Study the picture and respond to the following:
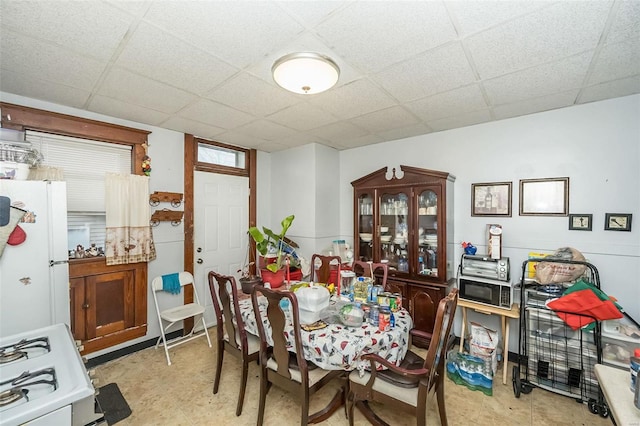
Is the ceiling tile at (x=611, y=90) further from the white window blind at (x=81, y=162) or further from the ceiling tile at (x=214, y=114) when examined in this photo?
the white window blind at (x=81, y=162)

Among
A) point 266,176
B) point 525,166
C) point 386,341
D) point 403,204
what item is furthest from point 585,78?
point 266,176

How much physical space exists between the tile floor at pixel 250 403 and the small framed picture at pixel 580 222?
1500mm

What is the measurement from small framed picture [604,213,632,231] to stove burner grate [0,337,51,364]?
4.14m

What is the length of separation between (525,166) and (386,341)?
243 centimetres

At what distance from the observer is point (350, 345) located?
1.67 m

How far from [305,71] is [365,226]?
2403 millimetres

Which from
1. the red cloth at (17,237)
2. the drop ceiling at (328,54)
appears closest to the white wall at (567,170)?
the drop ceiling at (328,54)

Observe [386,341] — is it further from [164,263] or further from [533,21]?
[164,263]

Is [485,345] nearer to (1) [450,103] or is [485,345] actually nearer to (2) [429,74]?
(1) [450,103]

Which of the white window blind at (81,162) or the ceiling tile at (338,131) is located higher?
the ceiling tile at (338,131)

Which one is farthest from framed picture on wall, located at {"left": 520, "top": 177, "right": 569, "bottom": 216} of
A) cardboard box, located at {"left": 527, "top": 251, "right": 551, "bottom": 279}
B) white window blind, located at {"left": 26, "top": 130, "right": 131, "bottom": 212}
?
white window blind, located at {"left": 26, "top": 130, "right": 131, "bottom": 212}

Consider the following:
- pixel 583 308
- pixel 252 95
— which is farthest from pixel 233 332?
pixel 583 308

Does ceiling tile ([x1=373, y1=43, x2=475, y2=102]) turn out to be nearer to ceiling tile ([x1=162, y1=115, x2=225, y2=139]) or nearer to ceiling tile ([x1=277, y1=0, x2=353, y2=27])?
ceiling tile ([x1=277, y1=0, x2=353, y2=27])

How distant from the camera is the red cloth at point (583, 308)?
2.00 m
